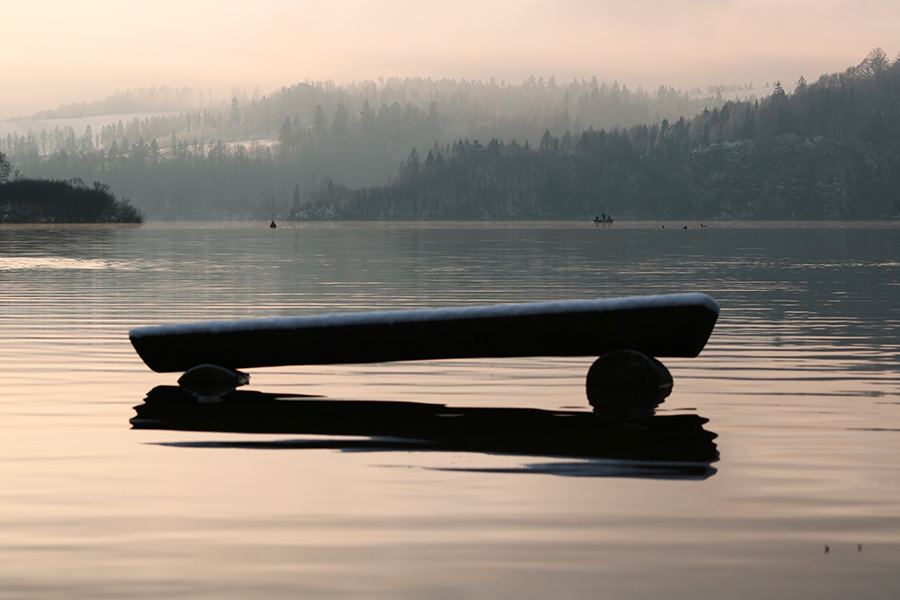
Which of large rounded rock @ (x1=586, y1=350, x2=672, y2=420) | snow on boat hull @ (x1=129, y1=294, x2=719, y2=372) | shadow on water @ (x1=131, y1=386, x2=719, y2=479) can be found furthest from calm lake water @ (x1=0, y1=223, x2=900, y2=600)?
snow on boat hull @ (x1=129, y1=294, x2=719, y2=372)

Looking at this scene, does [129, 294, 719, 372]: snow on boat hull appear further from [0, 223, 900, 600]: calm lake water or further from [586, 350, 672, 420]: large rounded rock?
[0, 223, 900, 600]: calm lake water

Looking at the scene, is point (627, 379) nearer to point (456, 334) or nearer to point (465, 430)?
point (456, 334)

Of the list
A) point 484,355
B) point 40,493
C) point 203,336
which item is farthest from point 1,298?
point 40,493

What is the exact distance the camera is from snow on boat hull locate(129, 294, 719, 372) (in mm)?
17016

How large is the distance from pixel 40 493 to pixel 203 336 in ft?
25.0

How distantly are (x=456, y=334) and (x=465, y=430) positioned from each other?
3.20 m

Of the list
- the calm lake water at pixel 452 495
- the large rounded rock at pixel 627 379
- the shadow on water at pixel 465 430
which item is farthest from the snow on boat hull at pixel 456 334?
the shadow on water at pixel 465 430

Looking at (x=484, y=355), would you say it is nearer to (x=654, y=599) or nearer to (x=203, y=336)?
(x=203, y=336)

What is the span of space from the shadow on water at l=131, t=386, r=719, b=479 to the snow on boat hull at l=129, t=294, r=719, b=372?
1041 millimetres

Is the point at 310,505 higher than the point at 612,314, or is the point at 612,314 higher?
the point at 612,314

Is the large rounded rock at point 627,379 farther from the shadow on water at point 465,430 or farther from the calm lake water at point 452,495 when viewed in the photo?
the shadow on water at point 465,430

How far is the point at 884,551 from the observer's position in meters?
8.80

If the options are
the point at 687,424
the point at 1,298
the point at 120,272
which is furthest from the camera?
the point at 120,272

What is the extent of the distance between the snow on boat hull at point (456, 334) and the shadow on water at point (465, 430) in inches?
41.0
